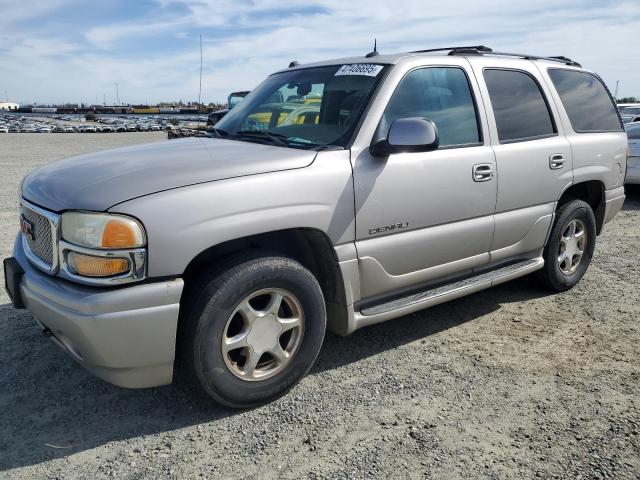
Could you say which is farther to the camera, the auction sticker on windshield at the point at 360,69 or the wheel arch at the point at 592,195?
the wheel arch at the point at 592,195

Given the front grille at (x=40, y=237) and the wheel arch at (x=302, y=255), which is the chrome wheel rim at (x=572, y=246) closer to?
the wheel arch at (x=302, y=255)

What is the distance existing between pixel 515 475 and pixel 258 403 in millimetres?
1326

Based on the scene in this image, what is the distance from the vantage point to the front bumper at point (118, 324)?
245 cm

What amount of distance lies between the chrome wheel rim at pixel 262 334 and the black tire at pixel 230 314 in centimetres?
3

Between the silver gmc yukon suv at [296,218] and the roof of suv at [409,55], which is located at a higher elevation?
the roof of suv at [409,55]

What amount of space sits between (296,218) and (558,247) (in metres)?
2.77

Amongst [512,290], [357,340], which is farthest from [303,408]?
[512,290]

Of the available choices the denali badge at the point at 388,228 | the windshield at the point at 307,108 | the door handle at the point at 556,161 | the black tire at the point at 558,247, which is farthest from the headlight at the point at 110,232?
the black tire at the point at 558,247

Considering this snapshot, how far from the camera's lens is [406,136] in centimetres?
309

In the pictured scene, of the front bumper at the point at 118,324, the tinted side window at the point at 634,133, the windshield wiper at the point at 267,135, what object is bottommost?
the front bumper at the point at 118,324

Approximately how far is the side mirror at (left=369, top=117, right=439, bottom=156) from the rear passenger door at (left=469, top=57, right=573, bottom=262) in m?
0.96

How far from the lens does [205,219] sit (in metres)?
2.60

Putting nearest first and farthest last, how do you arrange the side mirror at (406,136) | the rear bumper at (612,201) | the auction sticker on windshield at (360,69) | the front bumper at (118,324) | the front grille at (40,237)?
1. the front bumper at (118,324)
2. the front grille at (40,237)
3. the side mirror at (406,136)
4. the auction sticker on windshield at (360,69)
5. the rear bumper at (612,201)

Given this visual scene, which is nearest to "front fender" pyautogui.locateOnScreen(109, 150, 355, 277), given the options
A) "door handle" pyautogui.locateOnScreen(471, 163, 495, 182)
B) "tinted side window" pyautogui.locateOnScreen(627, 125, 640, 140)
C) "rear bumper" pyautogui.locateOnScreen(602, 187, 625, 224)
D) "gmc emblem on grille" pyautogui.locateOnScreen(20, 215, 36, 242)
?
"gmc emblem on grille" pyautogui.locateOnScreen(20, 215, 36, 242)
